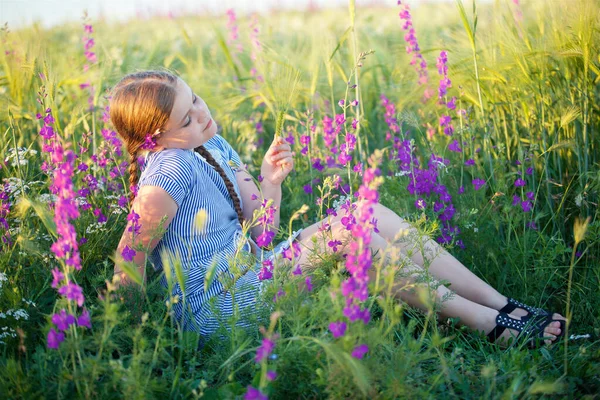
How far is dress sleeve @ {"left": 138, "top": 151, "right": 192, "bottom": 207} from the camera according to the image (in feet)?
6.81

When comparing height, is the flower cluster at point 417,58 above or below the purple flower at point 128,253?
above

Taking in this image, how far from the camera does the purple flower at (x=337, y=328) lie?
55.8 inches

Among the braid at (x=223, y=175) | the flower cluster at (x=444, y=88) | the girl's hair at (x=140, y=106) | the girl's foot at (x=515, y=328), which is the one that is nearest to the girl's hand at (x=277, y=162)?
the braid at (x=223, y=175)

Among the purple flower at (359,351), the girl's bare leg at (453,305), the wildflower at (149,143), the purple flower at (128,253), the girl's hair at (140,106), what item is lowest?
the girl's bare leg at (453,305)

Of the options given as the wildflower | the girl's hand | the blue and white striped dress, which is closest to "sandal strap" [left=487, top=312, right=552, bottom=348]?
the blue and white striped dress

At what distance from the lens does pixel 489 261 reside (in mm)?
2506

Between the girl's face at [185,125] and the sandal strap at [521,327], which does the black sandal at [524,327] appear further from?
the girl's face at [185,125]

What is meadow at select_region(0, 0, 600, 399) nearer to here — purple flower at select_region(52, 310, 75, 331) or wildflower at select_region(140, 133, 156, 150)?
purple flower at select_region(52, 310, 75, 331)

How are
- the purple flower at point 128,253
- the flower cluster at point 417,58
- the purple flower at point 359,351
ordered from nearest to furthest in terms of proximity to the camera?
the purple flower at point 359,351, the purple flower at point 128,253, the flower cluster at point 417,58

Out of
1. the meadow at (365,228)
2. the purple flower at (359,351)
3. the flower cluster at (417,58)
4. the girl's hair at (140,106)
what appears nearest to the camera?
the purple flower at (359,351)

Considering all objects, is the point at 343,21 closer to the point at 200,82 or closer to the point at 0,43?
the point at 200,82

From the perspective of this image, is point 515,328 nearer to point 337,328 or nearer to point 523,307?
point 523,307

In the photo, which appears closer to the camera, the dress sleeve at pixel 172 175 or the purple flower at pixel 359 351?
the purple flower at pixel 359 351

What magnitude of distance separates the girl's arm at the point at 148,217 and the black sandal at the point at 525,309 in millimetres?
1222
